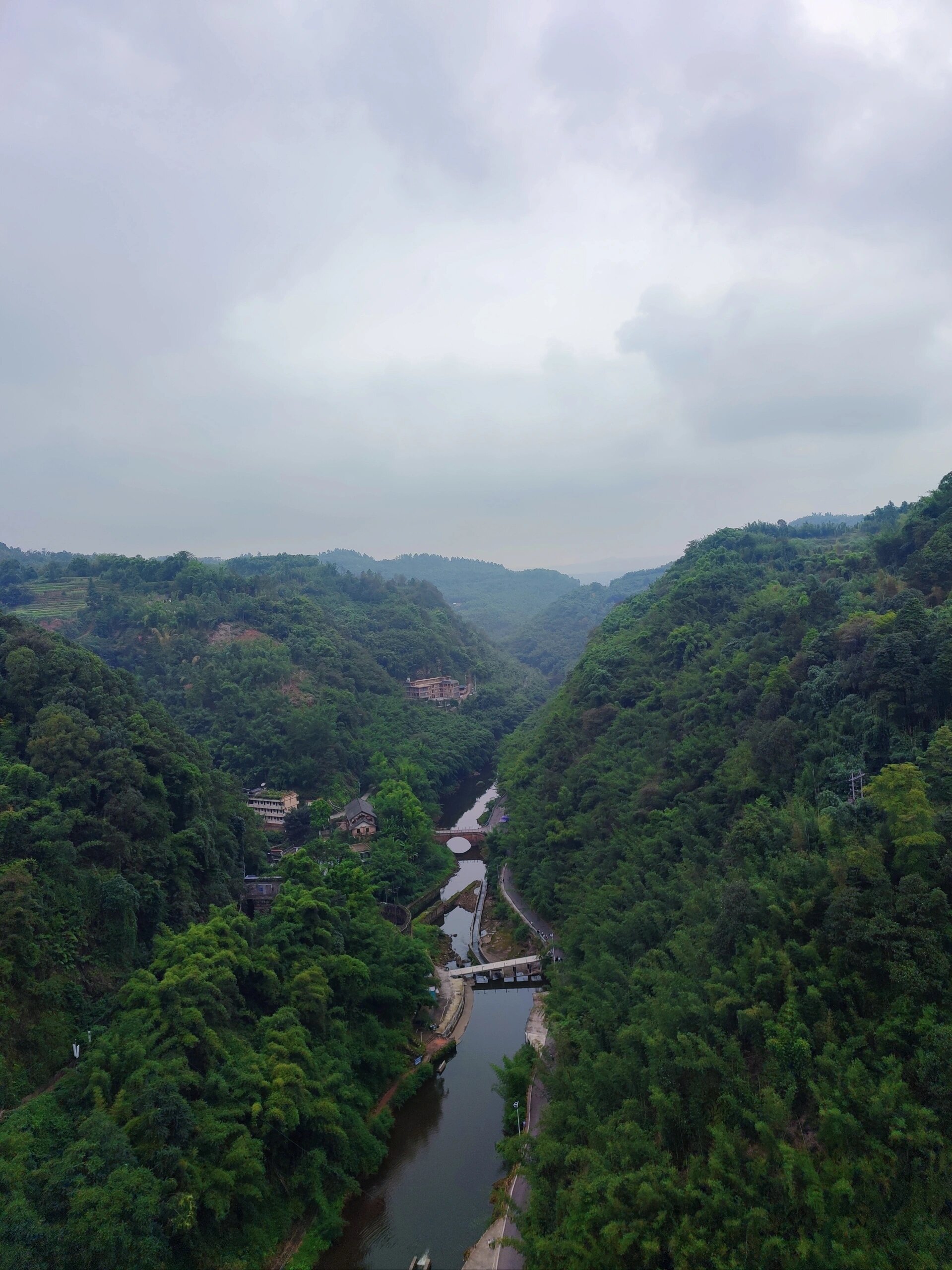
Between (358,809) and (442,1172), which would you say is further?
(358,809)

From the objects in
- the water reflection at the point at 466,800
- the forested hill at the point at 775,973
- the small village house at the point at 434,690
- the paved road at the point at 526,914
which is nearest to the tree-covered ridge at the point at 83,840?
the forested hill at the point at 775,973

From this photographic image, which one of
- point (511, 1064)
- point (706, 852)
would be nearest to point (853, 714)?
point (706, 852)

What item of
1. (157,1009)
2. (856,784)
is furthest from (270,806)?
(856,784)

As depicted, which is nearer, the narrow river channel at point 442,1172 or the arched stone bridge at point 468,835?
the narrow river channel at point 442,1172

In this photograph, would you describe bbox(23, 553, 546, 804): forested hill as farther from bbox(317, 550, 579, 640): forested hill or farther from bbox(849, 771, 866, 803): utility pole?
bbox(317, 550, 579, 640): forested hill

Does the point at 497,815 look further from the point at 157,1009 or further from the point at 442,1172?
the point at 157,1009

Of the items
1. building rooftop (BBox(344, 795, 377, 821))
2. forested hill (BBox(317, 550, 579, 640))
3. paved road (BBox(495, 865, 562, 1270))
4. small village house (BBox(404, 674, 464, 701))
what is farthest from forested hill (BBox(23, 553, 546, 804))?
forested hill (BBox(317, 550, 579, 640))

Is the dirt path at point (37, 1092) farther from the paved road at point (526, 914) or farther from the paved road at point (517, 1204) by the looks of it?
the paved road at point (526, 914)
